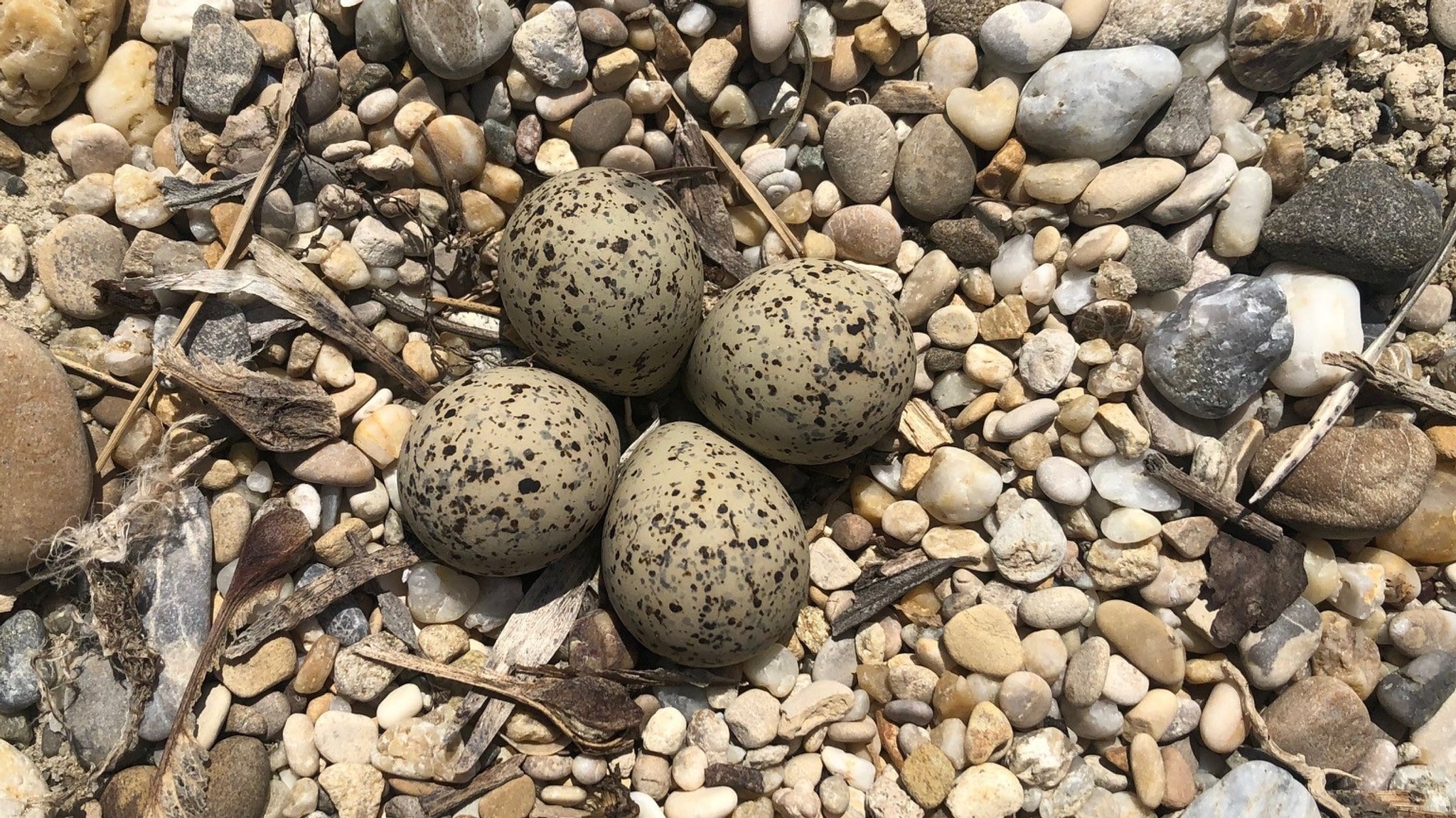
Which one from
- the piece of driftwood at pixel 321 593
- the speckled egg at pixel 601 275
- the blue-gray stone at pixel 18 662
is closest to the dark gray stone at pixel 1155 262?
the speckled egg at pixel 601 275

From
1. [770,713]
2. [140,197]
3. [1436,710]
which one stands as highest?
[140,197]

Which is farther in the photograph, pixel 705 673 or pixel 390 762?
pixel 705 673

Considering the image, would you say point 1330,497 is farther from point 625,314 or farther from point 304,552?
point 304,552

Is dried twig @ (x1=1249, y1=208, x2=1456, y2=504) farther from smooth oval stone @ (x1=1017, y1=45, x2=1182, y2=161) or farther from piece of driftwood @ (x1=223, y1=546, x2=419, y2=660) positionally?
piece of driftwood @ (x1=223, y1=546, x2=419, y2=660)

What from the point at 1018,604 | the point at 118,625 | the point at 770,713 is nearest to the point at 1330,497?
the point at 1018,604

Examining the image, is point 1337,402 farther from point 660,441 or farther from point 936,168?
point 660,441

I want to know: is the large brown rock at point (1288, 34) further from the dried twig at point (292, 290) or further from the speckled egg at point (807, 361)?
the dried twig at point (292, 290)

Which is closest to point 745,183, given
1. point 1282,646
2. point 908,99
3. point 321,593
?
point 908,99
